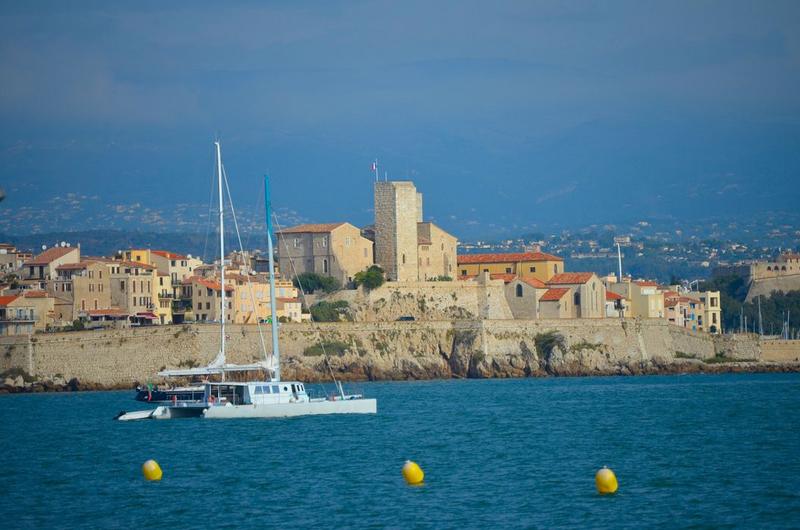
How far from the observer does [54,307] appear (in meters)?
72.4

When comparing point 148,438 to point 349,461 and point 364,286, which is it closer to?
point 349,461

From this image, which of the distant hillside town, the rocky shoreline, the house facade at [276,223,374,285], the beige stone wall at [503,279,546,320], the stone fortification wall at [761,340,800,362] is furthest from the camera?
the stone fortification wall at [761,340,800,362]

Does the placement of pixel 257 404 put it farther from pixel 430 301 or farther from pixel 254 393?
pixel 430 301

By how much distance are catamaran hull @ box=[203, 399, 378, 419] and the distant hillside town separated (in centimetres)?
2052

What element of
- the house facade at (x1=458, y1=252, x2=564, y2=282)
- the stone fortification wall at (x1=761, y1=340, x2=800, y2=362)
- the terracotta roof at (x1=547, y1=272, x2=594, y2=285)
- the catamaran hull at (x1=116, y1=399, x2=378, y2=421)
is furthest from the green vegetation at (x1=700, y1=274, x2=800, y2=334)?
the catamaran hull at (x1=116, y1=399, x2=378, y2=421)

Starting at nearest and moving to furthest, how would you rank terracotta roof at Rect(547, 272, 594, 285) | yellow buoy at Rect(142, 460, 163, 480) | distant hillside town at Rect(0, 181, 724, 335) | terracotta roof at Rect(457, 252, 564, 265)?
yellow buoy at Rect(142, 460, 163, 480) → distant hillside town at Rect(0, 181, 724, 335) → terracotta roof at Rect(547, 272, 594, 285) → terracotta roof at Rect(457, 252, 564, 265)

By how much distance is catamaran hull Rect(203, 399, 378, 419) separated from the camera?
159 feet

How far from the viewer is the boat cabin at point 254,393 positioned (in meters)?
48.8

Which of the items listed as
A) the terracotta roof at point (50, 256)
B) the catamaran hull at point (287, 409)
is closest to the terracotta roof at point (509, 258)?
the terracotta roof at point (50, 256)

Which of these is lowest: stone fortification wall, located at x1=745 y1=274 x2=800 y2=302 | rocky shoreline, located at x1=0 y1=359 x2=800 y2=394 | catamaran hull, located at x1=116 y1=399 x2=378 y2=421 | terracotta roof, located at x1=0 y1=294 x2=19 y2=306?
catamaran hull, located at x1=116 y1=399 x2=378 y2=421

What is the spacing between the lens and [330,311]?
7531 cm

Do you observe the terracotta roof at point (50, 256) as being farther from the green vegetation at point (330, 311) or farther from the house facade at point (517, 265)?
the house facade at point (517, 265)

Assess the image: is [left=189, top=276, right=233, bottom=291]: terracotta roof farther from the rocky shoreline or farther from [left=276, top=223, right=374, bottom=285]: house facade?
the rocky shoreline

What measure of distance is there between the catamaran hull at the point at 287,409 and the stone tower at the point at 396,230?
30.0 meters
